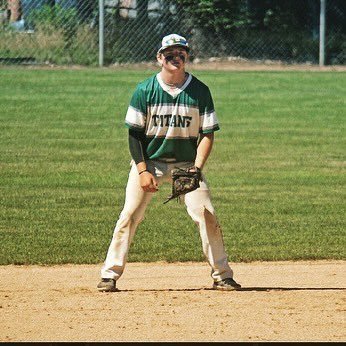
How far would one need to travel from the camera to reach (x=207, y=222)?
30.0ft

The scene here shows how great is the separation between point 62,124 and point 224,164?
3.69 m

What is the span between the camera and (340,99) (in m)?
21.7

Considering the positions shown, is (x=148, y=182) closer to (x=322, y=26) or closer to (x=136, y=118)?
(x=136, y=118)

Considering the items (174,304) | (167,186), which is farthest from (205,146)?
(167,186)

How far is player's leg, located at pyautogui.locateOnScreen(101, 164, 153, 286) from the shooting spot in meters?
9.12

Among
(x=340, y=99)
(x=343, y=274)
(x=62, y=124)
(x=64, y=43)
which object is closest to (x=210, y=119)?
(x=343, y=274)

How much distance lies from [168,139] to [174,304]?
1.23 metres

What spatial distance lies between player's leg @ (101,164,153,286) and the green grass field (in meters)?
1.76

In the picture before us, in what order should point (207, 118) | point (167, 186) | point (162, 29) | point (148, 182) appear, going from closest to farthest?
point (148, 182)
point (207, 118)
point (167, 186)
point (162, 29)

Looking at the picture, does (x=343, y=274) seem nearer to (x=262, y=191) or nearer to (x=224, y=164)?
(x=262, y=191)

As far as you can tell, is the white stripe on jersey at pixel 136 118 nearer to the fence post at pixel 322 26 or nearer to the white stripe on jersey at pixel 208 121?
the white stripe on jersey at pixel 208 121

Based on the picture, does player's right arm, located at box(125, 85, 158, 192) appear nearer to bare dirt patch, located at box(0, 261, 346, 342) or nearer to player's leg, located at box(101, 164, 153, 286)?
player's leg, located at box(101, 164, 153, 286)

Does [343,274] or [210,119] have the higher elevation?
[210,119]

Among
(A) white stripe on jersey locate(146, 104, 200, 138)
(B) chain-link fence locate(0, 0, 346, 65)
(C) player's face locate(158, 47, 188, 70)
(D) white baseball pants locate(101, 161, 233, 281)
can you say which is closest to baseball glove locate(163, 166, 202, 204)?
(D) white baseball pants locate(101, 161, 233, 281)
